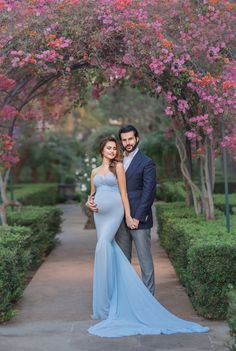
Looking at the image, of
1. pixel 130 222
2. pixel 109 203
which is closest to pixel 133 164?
pixel 109 203

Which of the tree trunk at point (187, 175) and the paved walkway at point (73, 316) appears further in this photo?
the tree trunk at point (187, 175)

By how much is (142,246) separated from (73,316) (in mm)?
971

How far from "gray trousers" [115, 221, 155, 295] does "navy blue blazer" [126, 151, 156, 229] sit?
0.30 ft

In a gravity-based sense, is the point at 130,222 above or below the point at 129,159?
below

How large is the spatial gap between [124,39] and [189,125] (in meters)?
1.56

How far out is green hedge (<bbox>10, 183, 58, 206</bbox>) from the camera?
20.2 m

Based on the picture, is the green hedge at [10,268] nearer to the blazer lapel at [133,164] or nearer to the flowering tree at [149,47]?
the blazer lapel at [133,164]

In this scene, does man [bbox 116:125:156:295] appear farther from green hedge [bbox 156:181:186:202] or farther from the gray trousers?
green hedge [bbox 156:181:186:202]

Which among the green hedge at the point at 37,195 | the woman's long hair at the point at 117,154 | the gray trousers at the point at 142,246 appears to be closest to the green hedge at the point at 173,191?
the green hedge at the point at 37,195

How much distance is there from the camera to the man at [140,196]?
6.80 metres

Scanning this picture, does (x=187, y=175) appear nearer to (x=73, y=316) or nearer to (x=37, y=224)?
(x=37, y=224)

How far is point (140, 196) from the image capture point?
6879 mm

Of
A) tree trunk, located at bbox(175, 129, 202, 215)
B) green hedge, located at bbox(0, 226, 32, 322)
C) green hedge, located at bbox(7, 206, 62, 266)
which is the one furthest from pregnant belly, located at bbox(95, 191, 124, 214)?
tree trunk, located at bbox(175, 129, 202, 215)

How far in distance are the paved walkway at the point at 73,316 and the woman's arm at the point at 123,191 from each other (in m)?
1.02
